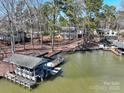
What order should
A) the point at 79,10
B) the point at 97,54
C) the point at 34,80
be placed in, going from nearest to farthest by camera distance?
the point at 34,80, the point at 97,54, the point at 79,10

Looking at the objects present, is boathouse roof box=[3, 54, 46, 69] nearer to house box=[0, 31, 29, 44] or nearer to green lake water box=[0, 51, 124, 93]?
green lake water box=[0, 51, 124, 93]

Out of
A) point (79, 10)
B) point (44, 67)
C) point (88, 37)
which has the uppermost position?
point (79, 10)

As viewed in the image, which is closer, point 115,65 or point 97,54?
point 115,65

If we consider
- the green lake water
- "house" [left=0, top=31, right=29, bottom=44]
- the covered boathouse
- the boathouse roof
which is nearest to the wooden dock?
the covered boathouse

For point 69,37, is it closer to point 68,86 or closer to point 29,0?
point 29,0

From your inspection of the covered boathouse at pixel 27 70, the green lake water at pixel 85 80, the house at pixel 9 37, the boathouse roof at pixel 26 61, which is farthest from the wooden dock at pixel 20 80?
the house at pixel 9 37

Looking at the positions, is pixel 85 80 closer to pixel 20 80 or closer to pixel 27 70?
pixel 27 70

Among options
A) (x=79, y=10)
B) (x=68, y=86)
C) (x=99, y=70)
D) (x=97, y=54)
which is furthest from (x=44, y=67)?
(x=79, y=10)

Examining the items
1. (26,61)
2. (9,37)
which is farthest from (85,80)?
(9,37)

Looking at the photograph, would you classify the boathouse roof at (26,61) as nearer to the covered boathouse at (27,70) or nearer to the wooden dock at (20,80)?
the covered boathouse at (27,70)
